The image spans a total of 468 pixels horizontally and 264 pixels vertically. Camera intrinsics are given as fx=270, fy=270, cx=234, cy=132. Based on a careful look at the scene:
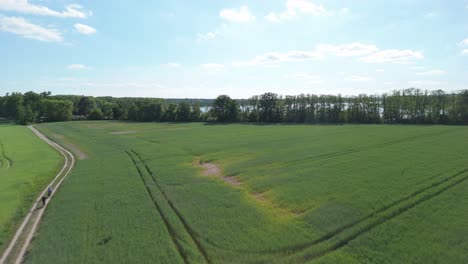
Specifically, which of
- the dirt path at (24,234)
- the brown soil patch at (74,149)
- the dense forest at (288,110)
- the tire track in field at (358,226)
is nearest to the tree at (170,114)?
the dense forest at (288,110)

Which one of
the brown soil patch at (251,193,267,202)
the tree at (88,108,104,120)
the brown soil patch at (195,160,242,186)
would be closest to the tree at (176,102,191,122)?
the tree at (88,108,104,120)

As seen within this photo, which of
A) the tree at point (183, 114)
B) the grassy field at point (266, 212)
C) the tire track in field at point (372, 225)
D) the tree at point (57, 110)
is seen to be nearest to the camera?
the tire track in field at point (372, 225)

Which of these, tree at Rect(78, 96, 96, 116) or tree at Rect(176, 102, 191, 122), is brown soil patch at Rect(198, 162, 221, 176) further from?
tree at Rect(78, 96, 96, 116)

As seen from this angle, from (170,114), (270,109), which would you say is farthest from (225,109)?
(170,114)

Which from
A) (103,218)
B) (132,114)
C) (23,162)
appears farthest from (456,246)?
(132,114)

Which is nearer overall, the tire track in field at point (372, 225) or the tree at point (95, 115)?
the tire track in field at point (372, 225)

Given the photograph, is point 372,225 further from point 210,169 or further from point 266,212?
point 210,169

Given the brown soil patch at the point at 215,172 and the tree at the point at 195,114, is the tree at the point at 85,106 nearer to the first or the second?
the tree at the point at 195,114

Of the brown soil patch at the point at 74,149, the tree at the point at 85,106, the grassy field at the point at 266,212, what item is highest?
the tree at the point at 85,106
